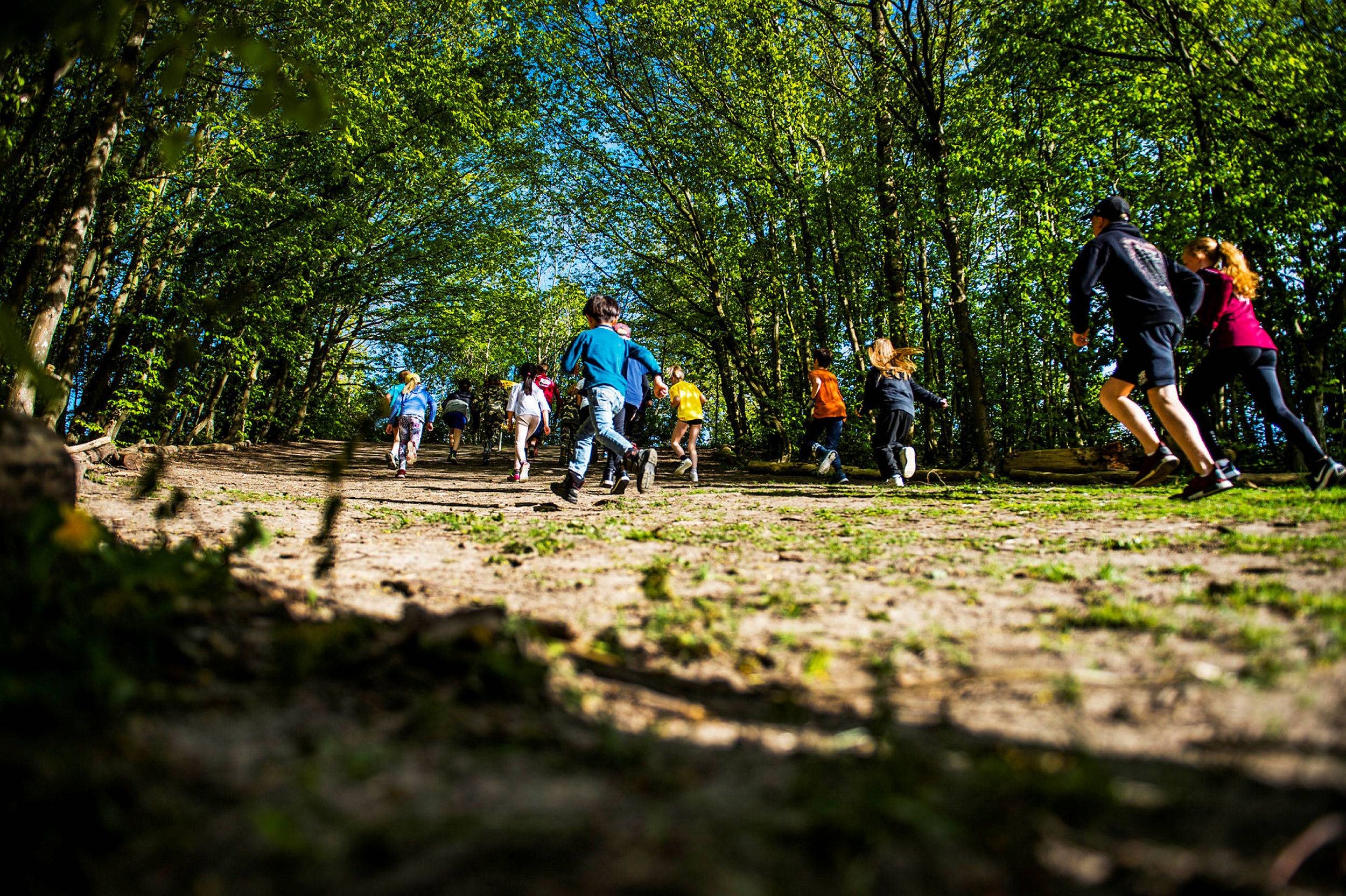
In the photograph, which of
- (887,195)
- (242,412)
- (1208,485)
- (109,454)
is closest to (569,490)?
(1208,485)

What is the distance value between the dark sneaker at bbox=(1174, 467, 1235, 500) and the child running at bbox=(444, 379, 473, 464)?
14.5 metres

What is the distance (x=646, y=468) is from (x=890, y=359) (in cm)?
422

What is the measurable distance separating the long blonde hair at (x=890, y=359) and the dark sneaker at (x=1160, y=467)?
441 cm

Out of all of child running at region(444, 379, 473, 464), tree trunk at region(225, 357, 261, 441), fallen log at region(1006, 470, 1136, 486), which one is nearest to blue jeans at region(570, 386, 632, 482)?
fallen log at region(1006, 470, 1136, 486)

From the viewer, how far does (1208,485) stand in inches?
227

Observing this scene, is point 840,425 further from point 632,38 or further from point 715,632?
point 632,38

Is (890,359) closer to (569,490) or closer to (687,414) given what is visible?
(687,414)

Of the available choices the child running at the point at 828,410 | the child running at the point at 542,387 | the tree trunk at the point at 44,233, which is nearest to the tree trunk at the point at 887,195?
the child running at the point at 828,410

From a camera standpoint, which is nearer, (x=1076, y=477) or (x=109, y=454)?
(x=1076, y=477)

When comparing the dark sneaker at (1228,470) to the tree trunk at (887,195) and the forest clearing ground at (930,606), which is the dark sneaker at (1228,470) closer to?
the forest clearing ground at (930,606)

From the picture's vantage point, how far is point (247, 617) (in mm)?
2283

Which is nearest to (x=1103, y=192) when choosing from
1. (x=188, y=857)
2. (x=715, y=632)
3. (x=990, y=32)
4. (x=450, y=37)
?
(x=990, y=32)

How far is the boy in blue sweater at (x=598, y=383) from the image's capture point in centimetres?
813

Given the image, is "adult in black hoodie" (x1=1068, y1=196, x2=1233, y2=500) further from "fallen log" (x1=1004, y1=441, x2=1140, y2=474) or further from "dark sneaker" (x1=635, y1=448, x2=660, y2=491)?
"dark sneaker" (x1=635, y1=448, x2=660, y2=491)
